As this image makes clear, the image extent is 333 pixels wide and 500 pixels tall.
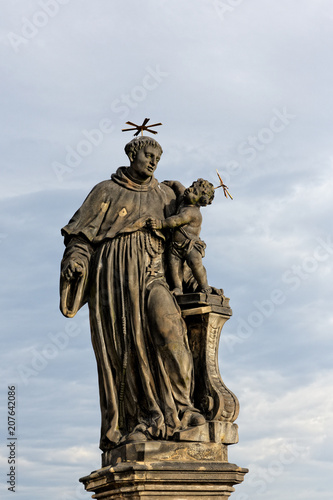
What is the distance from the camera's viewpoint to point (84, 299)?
11.9 meters

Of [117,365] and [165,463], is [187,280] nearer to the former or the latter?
[117,365]

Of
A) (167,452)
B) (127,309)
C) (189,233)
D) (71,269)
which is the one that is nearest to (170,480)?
A: (167,452)

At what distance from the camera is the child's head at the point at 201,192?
12.1m

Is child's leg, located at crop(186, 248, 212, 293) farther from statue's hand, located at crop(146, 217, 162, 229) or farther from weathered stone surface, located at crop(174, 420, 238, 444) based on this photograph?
weathered stone surface, located at crop(174, 420, 238, 444)

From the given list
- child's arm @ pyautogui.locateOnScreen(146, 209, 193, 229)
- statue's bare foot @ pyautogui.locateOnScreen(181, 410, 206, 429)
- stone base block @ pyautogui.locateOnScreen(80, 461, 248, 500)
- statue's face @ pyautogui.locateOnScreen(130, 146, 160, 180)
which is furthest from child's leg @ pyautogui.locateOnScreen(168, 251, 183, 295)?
stone base block @ pyautogui.locateOnScreen(80, 461, 248, 500)

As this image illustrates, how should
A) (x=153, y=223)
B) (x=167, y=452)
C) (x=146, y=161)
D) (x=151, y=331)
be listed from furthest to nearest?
(x=146, y=161) < (x=153, y=223) < (x=151, y=331) < (x=167, y=452)

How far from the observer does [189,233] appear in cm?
1201

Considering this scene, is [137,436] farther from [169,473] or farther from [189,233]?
[189,233]

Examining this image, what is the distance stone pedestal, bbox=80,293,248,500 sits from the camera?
1068 centimetres

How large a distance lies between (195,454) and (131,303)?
6.56 ft

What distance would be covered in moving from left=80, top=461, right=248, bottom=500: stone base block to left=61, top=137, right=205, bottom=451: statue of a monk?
17.3 inches

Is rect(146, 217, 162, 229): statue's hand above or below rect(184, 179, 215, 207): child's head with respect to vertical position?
below

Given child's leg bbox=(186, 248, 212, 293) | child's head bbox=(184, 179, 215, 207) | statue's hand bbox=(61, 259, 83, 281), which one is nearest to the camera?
statue's hand bbox=(61, 259, 83, 281)

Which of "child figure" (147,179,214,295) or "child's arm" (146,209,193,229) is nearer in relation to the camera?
"child figure" (147,179,214,295)
